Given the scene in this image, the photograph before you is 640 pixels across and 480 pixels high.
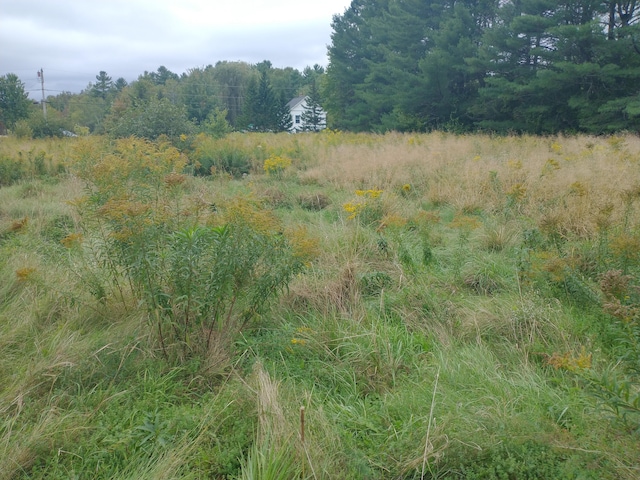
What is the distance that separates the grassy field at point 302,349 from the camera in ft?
7.00

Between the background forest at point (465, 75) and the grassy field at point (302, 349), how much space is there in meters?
7.25

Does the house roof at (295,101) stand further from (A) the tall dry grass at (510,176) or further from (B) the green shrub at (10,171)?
(B) the green shrub at (10,171)

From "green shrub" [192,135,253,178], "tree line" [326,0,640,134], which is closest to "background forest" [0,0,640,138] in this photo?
"tree line" [326,0,640,134]

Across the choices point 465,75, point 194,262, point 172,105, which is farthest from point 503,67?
point 194,262

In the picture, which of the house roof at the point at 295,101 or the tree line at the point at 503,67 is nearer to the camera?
the tree line at the point at 503,67

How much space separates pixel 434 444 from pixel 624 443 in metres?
0.79

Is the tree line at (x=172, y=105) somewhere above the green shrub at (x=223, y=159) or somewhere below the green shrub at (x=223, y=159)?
above

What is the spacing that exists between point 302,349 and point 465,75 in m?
23.4

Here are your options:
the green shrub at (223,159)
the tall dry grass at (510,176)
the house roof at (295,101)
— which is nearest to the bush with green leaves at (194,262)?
the tall dry grass at (510,176)

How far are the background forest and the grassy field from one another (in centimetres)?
725

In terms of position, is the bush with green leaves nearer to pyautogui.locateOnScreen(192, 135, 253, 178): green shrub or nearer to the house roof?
pyautogui.locateOnScreen(192, 135, 253, 178): green shrub

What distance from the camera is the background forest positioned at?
16.5 metres

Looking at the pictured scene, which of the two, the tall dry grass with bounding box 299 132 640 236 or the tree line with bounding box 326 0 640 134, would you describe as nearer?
the tall dry grass with bounding box 299 132 640 236

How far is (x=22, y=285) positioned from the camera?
399cm
